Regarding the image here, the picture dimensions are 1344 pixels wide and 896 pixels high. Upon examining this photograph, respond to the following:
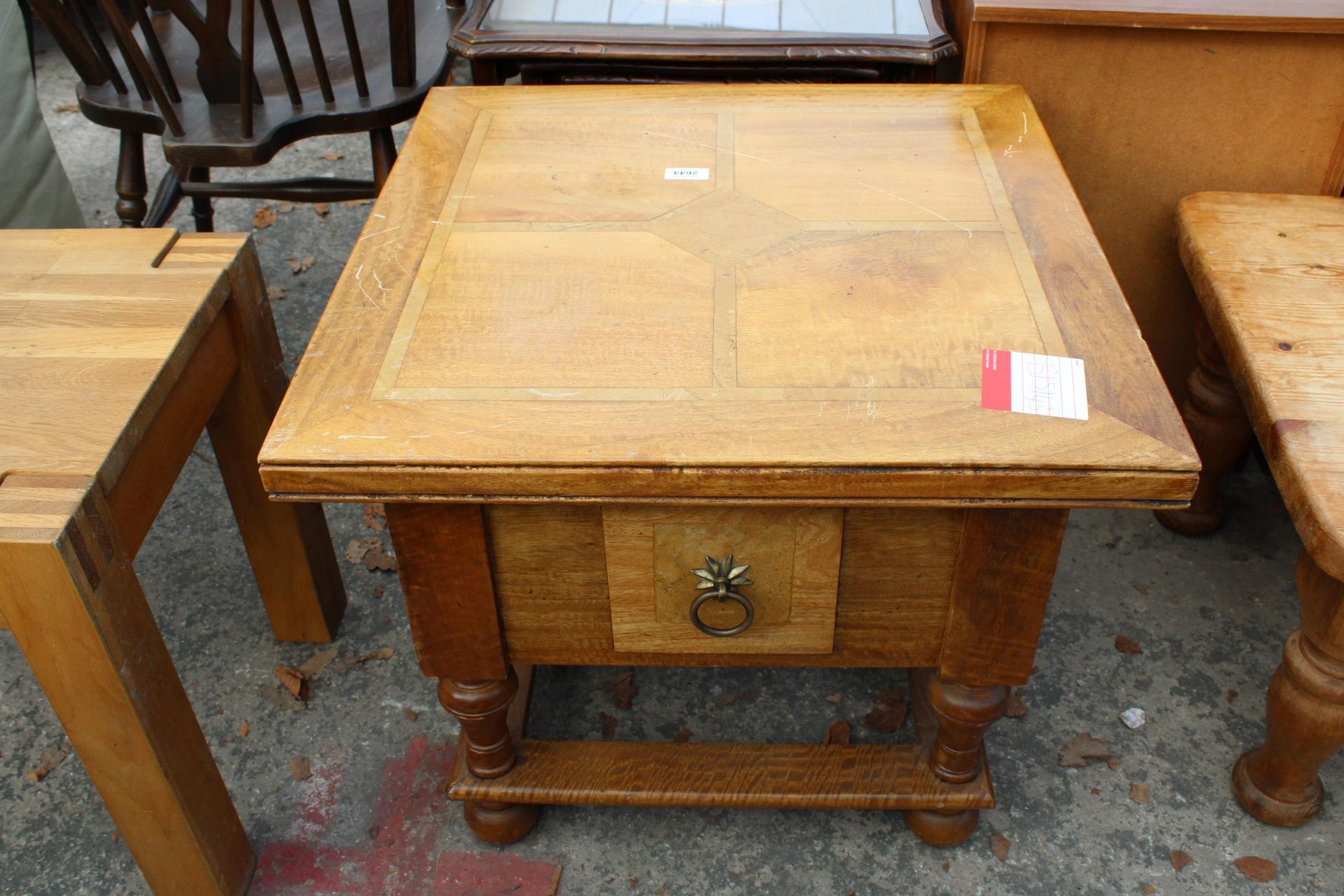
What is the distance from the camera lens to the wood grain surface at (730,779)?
1.41m

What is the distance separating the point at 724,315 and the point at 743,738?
2.50 ft

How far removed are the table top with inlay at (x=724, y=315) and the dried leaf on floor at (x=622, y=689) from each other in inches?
29.7

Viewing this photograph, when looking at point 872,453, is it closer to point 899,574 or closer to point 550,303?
point 899,574

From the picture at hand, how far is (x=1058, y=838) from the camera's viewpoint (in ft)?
4.92

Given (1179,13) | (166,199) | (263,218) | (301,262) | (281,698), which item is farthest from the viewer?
(263,218)

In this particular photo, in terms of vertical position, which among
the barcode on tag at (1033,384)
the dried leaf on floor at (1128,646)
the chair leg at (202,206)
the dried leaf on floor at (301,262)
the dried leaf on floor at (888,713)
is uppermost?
the barcode on tag at (1033,384)

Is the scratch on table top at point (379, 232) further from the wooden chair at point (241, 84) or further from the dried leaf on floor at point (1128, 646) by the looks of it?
the dried leaf on floor at point (1128, 646)

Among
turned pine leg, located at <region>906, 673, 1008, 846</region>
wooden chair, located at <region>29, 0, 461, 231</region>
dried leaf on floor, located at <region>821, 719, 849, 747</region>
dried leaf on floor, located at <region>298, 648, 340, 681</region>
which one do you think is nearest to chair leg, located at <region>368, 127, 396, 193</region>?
wooden chair, located at <region>29, 0, 461, 231</region>

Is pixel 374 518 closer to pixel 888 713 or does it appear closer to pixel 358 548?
pixel 358 548

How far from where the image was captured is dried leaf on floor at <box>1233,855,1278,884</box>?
4.73ft

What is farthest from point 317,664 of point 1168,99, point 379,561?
point 1168,99

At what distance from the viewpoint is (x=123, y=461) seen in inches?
45.9

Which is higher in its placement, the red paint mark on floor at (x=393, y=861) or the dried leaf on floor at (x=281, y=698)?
the dried leaf on floor at (x=281, y=698)

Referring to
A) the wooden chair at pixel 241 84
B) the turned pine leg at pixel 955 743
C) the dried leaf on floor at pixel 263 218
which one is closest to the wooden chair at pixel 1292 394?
the turned pine leg at pixel 955 743
